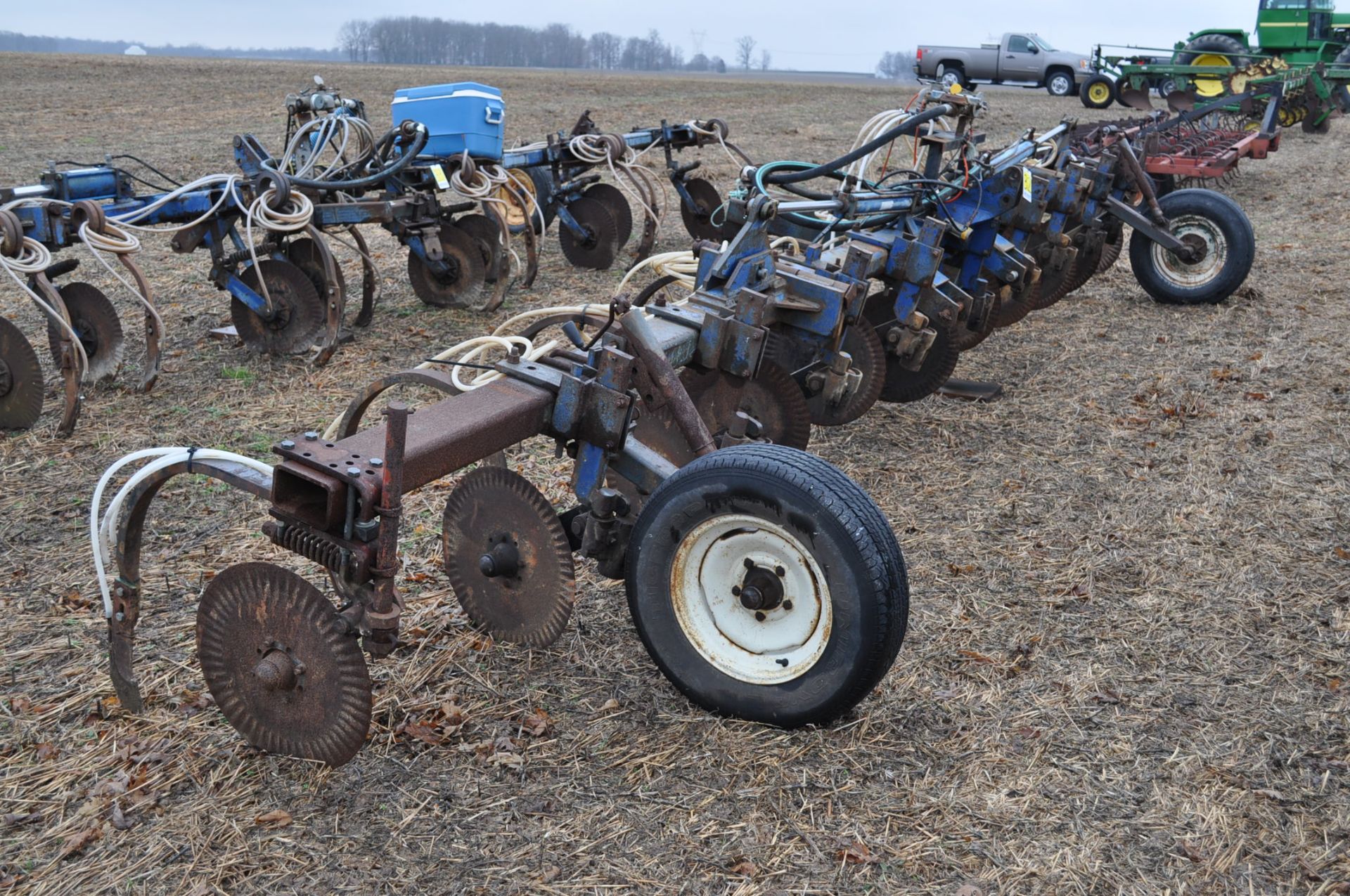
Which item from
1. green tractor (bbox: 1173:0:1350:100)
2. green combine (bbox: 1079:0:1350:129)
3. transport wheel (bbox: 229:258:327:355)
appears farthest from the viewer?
green tractor (bbox: 1173:0:1350:100)

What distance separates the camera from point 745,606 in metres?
2.77

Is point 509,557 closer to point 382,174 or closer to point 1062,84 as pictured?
point 382,174

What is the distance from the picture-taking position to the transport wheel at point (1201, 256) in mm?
7516

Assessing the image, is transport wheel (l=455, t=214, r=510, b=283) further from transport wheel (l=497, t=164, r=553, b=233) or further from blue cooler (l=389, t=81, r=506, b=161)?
transport wheel (l=497, t=164, r=553, b=233)

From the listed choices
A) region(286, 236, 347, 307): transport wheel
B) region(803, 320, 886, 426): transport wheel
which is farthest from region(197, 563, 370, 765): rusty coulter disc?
region(286, 236, 347, 307): transport wheel

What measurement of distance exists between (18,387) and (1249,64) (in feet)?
68.9

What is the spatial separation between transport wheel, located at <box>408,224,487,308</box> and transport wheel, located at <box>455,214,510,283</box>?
0.04m

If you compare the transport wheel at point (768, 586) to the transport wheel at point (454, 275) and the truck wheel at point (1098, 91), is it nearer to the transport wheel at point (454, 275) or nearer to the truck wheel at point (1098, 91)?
the transport wheel at point (454, 275)

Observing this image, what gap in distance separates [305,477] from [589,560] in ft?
5.11

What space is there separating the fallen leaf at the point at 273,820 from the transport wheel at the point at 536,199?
6.28 m

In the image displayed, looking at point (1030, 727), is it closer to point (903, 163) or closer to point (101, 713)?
point (101, 713)

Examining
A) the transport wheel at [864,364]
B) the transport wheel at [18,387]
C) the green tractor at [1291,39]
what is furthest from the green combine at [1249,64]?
the transport wheel at [18,387]

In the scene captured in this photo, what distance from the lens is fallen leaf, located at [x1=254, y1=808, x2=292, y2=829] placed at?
2602mm

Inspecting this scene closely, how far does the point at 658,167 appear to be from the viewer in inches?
618
